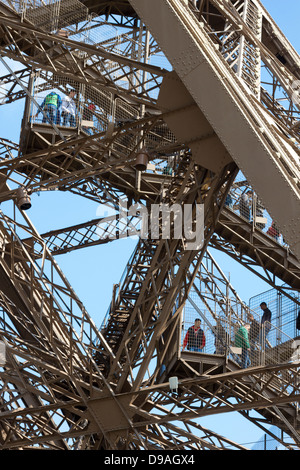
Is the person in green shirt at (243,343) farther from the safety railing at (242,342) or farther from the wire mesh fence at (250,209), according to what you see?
the wire mesh fence at (250,209)

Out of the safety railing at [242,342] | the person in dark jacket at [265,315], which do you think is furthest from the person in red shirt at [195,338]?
the person in dark jacket at [265,315]

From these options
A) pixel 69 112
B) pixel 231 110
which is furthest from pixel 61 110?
pixel 231 110

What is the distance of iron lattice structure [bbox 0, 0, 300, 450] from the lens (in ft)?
68.9

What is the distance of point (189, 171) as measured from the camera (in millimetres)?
23625

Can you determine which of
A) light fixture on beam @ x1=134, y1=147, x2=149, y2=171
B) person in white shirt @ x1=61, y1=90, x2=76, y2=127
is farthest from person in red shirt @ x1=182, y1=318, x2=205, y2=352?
person in white shirt @ x1=61, y1=90, x2=76, y2=127

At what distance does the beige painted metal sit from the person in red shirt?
768 centimetres

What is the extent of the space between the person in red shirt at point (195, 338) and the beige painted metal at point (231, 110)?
25.2ft

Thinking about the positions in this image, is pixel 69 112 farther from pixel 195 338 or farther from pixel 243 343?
pixel 243 343

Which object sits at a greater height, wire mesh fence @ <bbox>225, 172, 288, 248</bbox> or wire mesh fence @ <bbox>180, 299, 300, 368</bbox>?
wire mesh fence @ <bbox>225, 172, 288, 248</bbox>

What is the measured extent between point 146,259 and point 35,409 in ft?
19.5

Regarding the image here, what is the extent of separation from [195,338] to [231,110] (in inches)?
337

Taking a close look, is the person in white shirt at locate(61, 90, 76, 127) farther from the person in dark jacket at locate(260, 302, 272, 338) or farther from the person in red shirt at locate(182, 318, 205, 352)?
the person in dark jacket at locate(260, 302, 272, 338)

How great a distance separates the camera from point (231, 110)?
20156 mm
